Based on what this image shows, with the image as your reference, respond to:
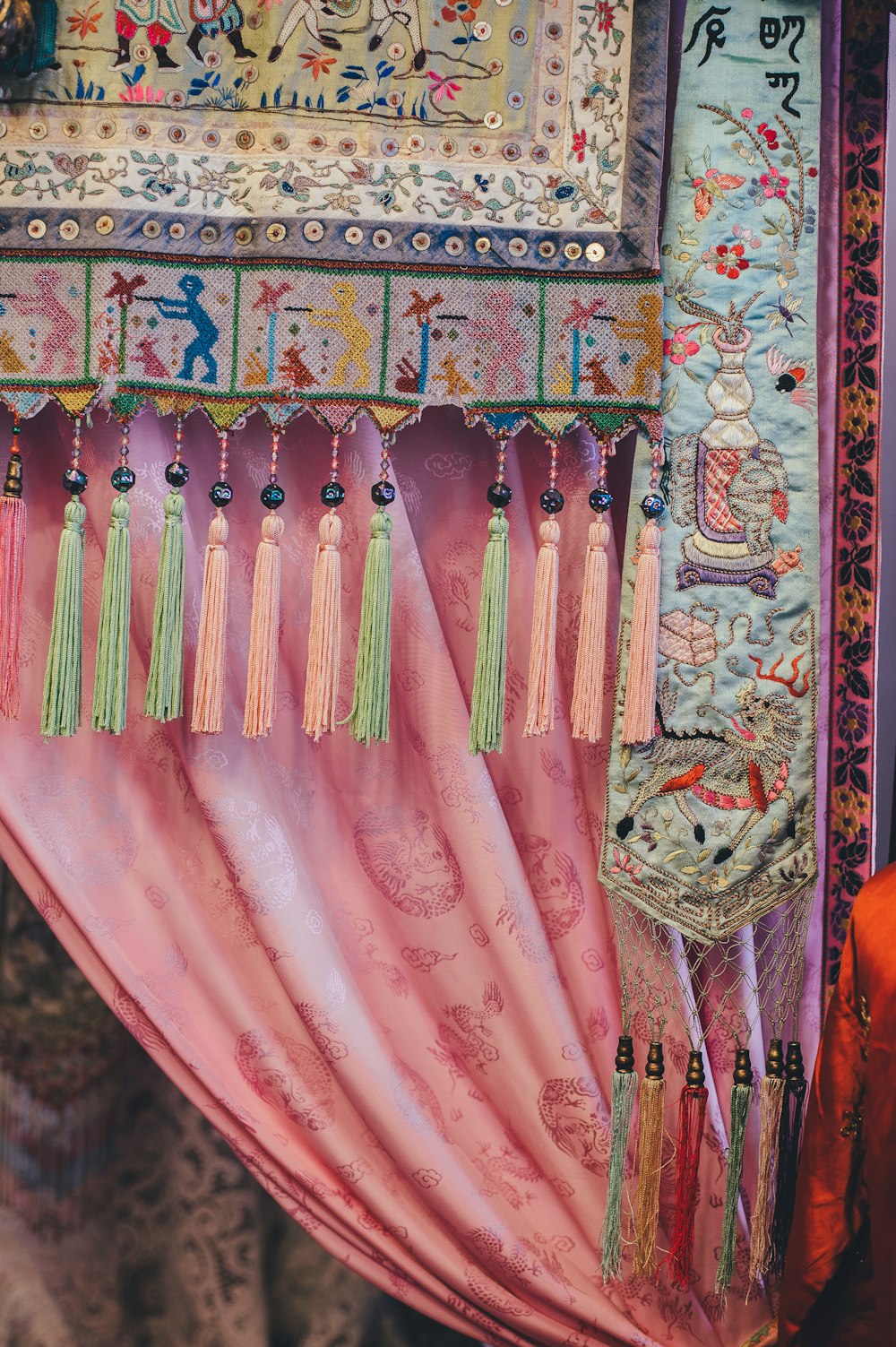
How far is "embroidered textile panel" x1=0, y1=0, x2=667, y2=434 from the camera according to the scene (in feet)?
4.27

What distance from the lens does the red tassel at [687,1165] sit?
1311mm

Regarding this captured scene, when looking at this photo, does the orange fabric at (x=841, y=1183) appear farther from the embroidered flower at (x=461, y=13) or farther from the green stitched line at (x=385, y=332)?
the embroidered flower at (x=461, y=13)

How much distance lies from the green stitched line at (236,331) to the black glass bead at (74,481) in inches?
8.1

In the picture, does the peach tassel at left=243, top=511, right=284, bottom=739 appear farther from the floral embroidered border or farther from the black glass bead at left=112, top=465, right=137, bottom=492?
the floral embroidered border

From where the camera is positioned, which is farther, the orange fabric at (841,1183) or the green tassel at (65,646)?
the green tassel at (65,646)

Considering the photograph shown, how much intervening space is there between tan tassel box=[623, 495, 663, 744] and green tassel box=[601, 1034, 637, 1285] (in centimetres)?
37

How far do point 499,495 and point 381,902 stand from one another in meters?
0.53

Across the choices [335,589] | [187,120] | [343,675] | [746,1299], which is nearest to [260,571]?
[335,589]

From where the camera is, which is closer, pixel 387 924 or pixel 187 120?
pixel 187 120

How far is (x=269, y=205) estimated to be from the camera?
1.31m

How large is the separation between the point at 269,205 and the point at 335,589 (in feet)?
1.47

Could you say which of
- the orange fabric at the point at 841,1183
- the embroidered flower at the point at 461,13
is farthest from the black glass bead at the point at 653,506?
the embroidered flower at the point at 461,13

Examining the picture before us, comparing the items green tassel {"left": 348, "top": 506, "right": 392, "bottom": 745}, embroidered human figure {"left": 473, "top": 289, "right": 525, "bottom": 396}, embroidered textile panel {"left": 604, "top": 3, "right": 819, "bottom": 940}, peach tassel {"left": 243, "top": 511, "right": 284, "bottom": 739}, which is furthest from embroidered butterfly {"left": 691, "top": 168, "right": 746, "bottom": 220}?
peach tassel {"left": 243, "top": 511, "right": 284, "bottom": 739}

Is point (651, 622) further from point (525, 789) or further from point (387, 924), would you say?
point (387, 924)
